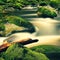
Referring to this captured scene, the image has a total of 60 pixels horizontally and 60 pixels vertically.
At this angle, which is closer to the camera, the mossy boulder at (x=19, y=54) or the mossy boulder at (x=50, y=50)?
the mossy boulder at (x=19, y=54)

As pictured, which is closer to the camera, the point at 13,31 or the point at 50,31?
the point at 13,31

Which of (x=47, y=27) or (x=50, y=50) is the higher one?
(x=50, y=50)

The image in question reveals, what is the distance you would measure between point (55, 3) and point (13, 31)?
1385 cm

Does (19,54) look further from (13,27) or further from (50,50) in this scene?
(13,27)

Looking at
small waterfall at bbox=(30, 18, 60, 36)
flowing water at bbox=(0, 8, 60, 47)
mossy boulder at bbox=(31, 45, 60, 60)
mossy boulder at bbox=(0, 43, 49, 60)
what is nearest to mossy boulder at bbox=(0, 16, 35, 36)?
flowing water at bbox=(0, 8, 60, 47)

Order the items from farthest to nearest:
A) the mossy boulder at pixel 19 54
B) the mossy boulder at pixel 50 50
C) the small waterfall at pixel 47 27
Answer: the small waterfall at pixel 47 27
the mossy boulder at pixel 50 50
the mossy boulder at pixel 19 54

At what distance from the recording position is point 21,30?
1728 centimetres

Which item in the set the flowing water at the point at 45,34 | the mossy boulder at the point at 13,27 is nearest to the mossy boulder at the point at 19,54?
the flowing water at the point at 45,34

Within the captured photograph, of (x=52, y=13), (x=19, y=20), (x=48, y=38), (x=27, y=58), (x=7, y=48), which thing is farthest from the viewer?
(x=52, y=13)

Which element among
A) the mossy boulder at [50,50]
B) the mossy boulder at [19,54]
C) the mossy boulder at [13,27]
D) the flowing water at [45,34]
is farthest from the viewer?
the mossy boulder at [13,27]

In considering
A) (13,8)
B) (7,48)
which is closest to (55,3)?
(13,8)

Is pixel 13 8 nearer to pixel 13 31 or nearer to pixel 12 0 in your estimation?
pixel 12 0

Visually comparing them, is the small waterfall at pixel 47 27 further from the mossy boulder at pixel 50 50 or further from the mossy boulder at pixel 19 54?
the mossy boulder at pixel 19 54

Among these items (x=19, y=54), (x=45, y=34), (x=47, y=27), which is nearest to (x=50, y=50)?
(x=19, y=54)
